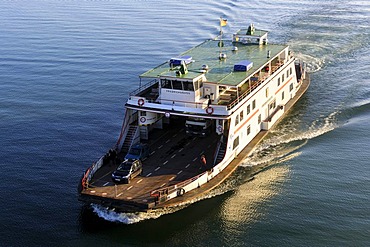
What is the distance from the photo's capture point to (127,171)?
54312mm

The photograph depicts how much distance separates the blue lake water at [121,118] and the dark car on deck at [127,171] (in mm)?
3551

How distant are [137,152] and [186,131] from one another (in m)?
8.21

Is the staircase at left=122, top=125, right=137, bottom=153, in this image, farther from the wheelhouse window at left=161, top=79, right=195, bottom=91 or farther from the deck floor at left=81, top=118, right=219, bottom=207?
the wheelhouse window at left=161, top=79, right=195, bottom=91

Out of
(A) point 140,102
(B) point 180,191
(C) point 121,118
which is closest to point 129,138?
(A) point 140,102

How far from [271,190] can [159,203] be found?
42.0ft

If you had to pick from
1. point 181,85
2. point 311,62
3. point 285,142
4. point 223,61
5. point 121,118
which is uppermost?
point 181,85

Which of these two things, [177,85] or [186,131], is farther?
[186,131]

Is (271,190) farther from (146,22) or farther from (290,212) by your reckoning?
(146,22)

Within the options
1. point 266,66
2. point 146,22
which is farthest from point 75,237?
point 146,22

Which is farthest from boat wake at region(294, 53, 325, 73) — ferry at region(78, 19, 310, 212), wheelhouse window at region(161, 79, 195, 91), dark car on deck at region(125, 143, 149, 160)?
dark car on deck at region(125, 143, 149, 160)

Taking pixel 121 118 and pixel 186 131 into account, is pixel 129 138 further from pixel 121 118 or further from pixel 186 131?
pixel 121 118

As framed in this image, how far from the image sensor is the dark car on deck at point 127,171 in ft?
176

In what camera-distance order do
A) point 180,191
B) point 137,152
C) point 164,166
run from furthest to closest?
point 137,152 < point 164,166 < point 180,191

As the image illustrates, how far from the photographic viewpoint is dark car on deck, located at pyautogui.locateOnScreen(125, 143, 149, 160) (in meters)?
58.2
